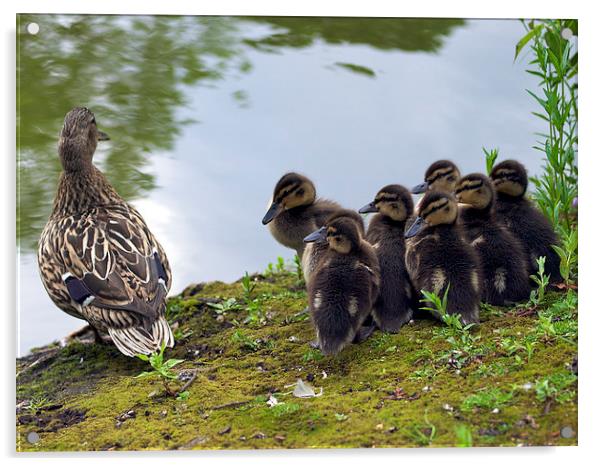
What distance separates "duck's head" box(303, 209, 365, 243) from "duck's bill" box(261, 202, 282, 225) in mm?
535

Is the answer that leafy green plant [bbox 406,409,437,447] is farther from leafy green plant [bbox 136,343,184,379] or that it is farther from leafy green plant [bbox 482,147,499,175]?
leafy green plant [bbox 482,147,499,175]

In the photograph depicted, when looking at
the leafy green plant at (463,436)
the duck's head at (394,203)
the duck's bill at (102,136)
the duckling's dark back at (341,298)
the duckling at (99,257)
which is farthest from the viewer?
the duck's bill at (102,136)

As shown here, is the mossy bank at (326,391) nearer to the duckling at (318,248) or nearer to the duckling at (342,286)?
the duckling at (342,286)

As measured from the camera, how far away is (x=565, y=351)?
14.8ft

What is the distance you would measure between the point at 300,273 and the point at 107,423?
6.59 ft

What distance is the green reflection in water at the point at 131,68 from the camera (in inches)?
194

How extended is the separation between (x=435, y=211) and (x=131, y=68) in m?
1.99

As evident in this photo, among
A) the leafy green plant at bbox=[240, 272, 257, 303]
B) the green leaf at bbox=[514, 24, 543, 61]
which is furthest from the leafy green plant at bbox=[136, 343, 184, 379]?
the green leaf at bbox=[514, 24, 543, 61]

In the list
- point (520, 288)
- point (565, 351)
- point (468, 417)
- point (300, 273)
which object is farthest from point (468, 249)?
point (300, 273)

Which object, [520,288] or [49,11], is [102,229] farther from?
[520,288]

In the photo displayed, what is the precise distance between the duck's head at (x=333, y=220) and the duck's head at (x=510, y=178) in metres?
0.84

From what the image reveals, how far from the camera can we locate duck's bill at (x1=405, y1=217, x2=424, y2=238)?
5.04 metres

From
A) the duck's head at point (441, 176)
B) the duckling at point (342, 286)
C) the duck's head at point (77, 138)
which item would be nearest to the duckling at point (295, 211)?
the duck's head at point (441, 176)
